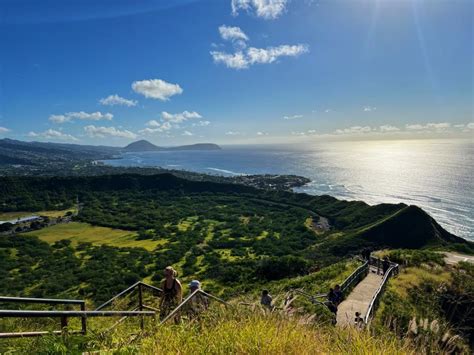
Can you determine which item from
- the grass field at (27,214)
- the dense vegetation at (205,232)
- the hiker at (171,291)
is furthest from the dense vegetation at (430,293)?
the grass field at (27,214)

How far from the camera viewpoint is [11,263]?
55.8 metres

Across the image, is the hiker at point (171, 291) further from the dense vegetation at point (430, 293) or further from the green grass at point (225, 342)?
the dense vegetation at point (430, 293)

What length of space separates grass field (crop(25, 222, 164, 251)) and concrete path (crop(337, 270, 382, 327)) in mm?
51785

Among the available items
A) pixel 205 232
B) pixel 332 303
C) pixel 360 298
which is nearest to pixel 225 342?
pixel 332 303

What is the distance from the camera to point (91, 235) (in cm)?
7775

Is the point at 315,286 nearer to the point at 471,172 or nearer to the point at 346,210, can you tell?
the point at 346,210

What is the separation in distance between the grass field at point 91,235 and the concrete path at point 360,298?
5179 centimetres

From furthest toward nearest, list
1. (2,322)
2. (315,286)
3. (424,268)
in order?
1. (424,268)
2. (315,286)
3. (2,322)

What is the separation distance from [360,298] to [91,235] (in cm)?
7260

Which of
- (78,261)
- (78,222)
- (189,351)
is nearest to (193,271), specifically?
(78,261)

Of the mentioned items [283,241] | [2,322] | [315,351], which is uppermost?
[315,351]

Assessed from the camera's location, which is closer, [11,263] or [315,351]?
[315,351]

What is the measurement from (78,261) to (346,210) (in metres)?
59.0

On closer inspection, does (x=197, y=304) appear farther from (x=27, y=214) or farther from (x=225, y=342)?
(x=27, y=214)
